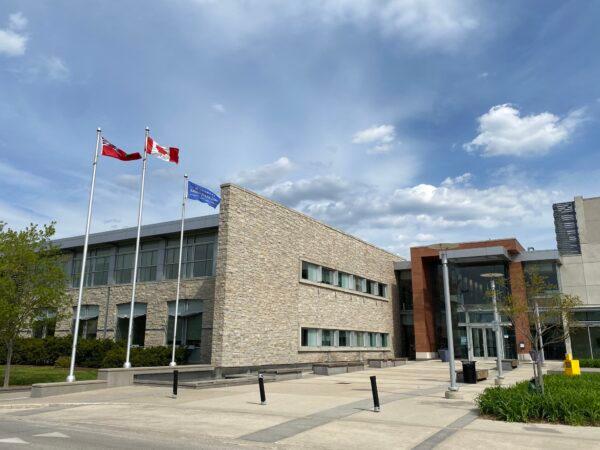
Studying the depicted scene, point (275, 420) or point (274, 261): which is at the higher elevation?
point (274, 261)

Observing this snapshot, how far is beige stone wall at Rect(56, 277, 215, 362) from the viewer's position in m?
29.0

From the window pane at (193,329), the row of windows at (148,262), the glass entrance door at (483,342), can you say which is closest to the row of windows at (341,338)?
the window pane at (193,329)

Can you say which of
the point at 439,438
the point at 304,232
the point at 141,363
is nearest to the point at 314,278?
the point at 304,232

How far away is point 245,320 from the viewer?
27328mm

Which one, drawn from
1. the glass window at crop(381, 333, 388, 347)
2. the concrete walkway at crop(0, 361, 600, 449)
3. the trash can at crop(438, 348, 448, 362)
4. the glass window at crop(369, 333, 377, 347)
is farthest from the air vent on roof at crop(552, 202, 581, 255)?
the concrete walkway at crop(0, 361, 600, 449)

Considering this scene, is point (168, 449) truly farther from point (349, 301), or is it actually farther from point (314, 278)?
point (349, 301)

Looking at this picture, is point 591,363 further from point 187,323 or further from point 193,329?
point 187,323

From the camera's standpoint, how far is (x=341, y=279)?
38344 mm

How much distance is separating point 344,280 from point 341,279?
45cm

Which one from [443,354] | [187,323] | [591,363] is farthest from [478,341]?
[187,323]

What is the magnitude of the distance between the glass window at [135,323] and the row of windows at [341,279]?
36.1 ft

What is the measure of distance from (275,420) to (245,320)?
1502cm

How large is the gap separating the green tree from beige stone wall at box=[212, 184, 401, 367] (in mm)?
8101

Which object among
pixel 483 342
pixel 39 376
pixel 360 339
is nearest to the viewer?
pixel 39 376
